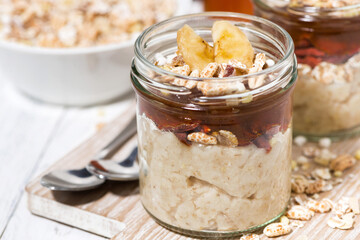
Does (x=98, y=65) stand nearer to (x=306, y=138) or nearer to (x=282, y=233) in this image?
(x=306, y=138)

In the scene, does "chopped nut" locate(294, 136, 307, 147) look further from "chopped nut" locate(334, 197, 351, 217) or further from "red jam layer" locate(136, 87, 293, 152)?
"red jam layer" locate(136, 87, 293, 152)

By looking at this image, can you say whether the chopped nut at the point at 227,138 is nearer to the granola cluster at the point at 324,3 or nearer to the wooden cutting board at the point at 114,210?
the wooden cutting board at the point at 114,210

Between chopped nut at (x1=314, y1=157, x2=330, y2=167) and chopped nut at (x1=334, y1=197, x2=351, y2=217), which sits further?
chopped nut at (x1=314, y1=157, x2=330, y2=167)

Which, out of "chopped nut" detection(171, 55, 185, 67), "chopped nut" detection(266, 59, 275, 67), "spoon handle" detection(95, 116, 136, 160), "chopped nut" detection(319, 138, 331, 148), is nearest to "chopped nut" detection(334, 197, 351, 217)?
"chopped nut" detection(319, 138, 331, 148)

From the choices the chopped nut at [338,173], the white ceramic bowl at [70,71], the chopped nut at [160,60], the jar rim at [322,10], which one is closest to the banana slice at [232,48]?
the chopped nut at [160,60]

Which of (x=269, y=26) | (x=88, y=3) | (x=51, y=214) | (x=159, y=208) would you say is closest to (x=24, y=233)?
(x=51, y=214)

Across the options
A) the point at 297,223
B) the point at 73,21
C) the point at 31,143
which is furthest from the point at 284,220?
the point at 73,21

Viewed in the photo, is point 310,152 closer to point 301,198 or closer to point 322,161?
point 322,161
